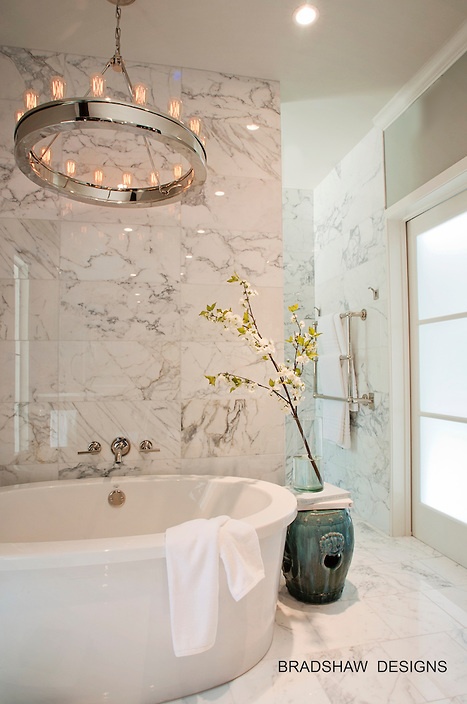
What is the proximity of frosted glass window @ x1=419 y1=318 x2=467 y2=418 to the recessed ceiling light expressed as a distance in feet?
5.55

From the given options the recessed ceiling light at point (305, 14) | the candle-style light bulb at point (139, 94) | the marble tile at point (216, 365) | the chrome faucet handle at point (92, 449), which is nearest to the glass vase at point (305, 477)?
the marble tile at point (216, 365)

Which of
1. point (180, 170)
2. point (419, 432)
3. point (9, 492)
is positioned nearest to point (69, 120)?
point (180, 170)

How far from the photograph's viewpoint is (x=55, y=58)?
2.40 m

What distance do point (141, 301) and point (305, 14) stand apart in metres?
1.60

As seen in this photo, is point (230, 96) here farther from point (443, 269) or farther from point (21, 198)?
point (443, 269)

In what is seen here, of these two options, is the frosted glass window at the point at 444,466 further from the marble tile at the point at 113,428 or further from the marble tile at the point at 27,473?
the marble tile at the point at 27,473

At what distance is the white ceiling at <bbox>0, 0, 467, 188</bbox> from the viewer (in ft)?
6.95

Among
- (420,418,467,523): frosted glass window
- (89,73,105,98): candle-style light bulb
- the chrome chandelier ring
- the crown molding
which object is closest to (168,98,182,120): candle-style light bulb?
the chrome chandelier ring

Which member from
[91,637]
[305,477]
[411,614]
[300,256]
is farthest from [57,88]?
[300,256]

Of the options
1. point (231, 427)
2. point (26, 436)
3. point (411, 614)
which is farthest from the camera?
point (231, 427)

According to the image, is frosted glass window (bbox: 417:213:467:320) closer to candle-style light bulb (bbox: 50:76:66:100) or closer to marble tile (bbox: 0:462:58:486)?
candle-style light bulb (bbox: 50:76:66:100)

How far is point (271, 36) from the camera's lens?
2312 mm

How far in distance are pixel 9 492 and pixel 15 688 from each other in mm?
847

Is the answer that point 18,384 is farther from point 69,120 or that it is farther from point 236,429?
point 69,120
